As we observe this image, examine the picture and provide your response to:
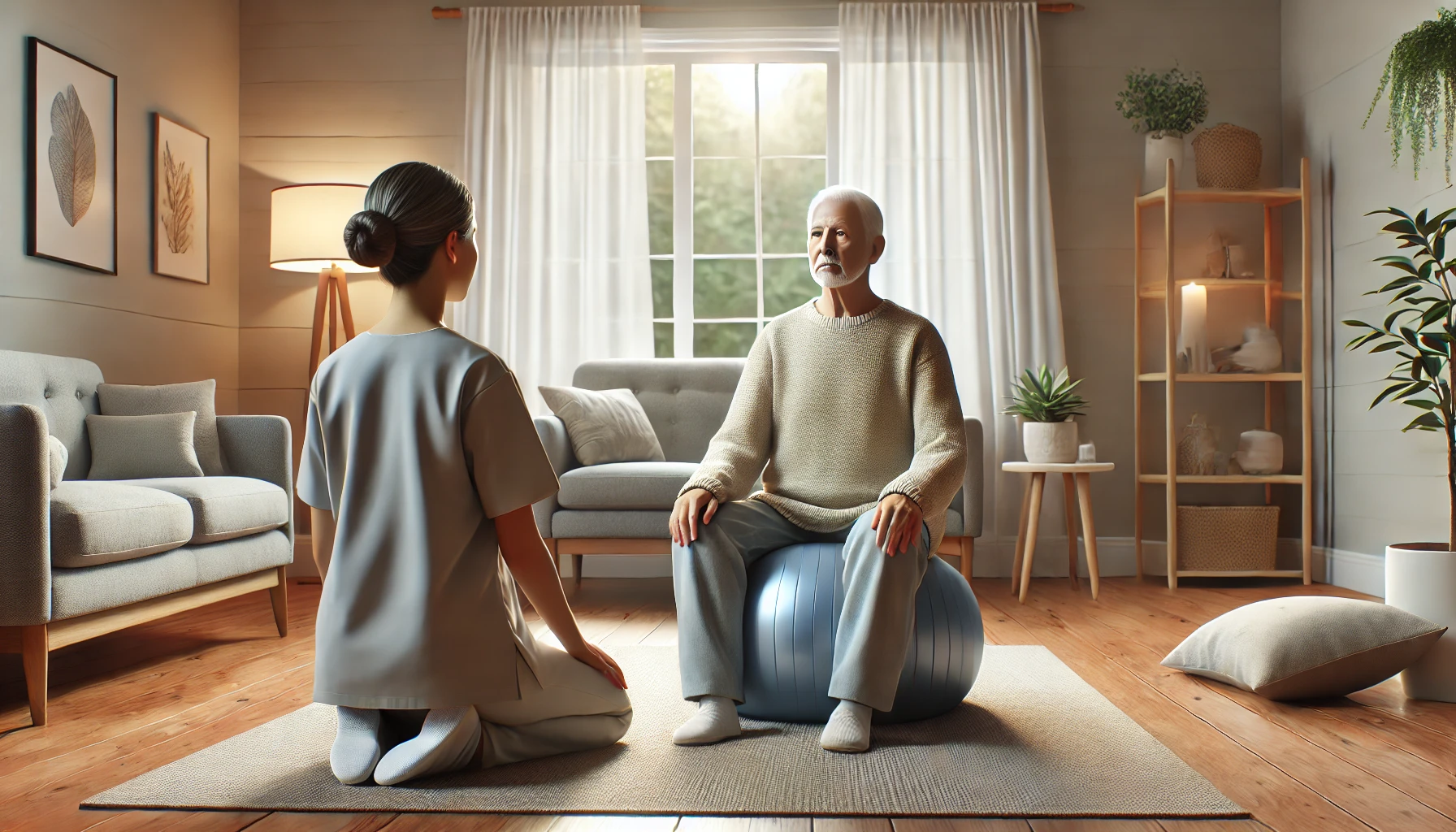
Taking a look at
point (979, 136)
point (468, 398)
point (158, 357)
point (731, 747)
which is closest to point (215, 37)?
point (158, 357)

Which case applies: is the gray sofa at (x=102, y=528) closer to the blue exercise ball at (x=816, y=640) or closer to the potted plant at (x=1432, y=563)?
the blue exercise ball at (x=816, y=640)

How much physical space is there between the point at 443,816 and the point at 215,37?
4026 millimetres

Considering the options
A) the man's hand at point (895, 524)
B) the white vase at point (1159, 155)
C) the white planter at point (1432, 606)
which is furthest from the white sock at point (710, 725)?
the white vase at point (1159, 155)

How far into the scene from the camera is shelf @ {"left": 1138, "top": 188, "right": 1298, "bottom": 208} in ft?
12.9

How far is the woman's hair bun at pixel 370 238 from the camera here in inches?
59.0

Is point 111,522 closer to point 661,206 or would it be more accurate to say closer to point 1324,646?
point 1324,646

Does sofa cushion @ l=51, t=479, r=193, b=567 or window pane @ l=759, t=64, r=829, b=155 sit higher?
window pane @ l=759, t=64, r=829, b=155

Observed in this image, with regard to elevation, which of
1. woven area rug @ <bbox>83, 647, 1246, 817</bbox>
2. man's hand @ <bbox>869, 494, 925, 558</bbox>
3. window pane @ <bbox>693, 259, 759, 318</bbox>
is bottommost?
woven area rug @ <bbox>83, 647, 1246, 817</bbox>

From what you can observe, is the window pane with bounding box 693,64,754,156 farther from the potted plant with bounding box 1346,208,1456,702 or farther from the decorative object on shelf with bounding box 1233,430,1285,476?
the potted plant with bounding box 1346,208,1456,702

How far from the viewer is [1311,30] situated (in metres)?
4.07

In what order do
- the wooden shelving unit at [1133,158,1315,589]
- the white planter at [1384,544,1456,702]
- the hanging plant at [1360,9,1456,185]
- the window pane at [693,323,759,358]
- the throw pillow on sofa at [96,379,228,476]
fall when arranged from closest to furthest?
the white planter at [1384,544,1456,702], the hanging plant at [1360,9,1456,185], the throw pillow on sofa at [96,379,228,476], the wooden shelving unit at [1133,158,1315,589], the window pane at [693,323,759,358]

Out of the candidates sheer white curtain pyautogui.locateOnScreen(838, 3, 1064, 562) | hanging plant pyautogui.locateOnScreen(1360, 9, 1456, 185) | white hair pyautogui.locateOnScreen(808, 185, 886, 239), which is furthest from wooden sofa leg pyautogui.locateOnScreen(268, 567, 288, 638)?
hanging plant pyautogui.locateOnScreen(1360, 9, 1456, 185)

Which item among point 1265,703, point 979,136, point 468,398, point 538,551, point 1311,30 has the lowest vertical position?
point 1265,703

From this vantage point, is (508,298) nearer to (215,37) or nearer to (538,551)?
(215,37)
